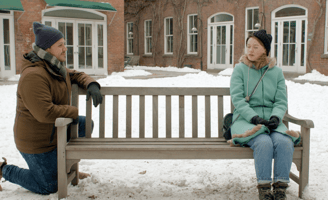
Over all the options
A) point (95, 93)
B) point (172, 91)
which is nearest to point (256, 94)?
point (172, 91)

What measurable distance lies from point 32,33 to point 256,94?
12774 millimetres

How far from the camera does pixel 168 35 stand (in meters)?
22.3

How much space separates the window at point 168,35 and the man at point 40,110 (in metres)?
19.3

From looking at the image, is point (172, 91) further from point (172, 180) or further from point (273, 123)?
point (273, 123)

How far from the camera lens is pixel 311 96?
900 cm

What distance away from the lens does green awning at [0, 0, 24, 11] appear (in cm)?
1268

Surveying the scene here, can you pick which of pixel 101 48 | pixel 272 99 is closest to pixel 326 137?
pixel 272 99

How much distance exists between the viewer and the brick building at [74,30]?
45.8 feet

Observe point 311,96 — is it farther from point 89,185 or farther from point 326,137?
point 89,185

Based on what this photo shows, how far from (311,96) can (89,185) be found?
710 centimetres

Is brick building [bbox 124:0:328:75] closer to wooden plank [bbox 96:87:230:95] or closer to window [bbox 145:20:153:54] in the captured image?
window [bbox 145:20:153:54]

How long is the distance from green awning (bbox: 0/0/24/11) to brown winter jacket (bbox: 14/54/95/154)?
1092 cm

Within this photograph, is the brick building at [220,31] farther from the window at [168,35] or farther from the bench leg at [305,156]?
the bench leg at [305,156]

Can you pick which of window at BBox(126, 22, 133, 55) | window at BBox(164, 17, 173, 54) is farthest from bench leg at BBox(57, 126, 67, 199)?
window at BBox(126, 22, 133, 55)
